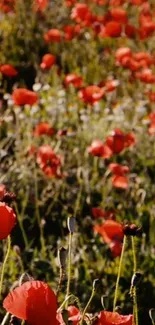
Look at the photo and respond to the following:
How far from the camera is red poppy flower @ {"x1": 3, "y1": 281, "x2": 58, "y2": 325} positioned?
138 cm

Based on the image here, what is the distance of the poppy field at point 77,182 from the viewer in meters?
1.76

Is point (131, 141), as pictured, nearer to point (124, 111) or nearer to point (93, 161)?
point (93, 161)

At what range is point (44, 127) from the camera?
360 cm

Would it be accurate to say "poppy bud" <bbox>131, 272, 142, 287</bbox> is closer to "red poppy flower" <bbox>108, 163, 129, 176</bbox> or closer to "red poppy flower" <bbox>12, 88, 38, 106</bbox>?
"red poppy flower" <bbox>108, 163, 129, 176</bbox>

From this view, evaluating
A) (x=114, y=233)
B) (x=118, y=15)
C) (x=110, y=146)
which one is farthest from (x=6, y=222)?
(x=118, y=15)

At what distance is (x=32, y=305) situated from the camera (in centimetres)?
138

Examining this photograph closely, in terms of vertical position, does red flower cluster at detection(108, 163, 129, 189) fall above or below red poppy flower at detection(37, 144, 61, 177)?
below

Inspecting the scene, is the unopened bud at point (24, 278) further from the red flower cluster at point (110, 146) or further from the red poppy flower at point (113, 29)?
the red poppy flower at point (113, 29)

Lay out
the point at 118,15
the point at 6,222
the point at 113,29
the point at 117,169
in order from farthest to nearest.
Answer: the point at 118,15
the point at 113,29
the point at 117,169
the point at 6,222

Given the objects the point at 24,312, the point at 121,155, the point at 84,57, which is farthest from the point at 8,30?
the point at 24,312

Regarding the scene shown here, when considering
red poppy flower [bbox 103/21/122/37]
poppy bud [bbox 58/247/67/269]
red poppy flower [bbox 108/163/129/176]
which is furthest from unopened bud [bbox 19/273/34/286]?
red poppy flower [bbox 103/21/122/37]

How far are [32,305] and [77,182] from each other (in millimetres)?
2497

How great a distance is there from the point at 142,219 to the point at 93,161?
0.67m

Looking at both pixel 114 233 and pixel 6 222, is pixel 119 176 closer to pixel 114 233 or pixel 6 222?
pixel 114 233
